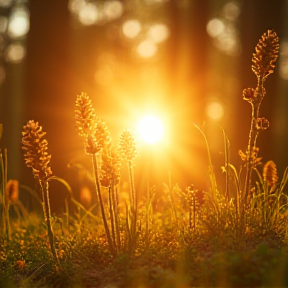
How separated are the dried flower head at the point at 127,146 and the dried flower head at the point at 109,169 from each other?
8 centimetres

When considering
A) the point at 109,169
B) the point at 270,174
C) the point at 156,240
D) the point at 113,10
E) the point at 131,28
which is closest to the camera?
the point at 109,169

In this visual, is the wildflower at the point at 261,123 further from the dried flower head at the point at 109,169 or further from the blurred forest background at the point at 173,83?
the dried flower head at the point at 109,169

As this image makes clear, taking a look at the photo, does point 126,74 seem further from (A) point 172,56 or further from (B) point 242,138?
(B) point 242,138

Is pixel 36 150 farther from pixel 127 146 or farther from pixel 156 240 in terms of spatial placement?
pixel 156 240

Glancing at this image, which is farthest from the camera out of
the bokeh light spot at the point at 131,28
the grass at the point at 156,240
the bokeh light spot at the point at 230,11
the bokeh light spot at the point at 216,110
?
the bokeh light spot at the point at 216,110

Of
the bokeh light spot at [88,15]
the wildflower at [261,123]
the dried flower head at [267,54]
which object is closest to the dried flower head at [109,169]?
the wildflower at [261,123]

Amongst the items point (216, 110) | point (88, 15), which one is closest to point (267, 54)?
point (88, 15)

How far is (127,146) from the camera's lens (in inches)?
134

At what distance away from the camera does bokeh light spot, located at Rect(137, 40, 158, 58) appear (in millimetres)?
22953

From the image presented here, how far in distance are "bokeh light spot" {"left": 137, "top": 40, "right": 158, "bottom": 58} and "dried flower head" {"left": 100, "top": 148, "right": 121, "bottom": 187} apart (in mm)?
20074

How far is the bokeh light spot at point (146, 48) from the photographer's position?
22953 mm

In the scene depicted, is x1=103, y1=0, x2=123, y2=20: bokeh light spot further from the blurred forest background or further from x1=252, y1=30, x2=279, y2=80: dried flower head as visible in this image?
x1=252, y1=30, x2=279, y2=80: dried flower head

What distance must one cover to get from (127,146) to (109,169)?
0.22 metres

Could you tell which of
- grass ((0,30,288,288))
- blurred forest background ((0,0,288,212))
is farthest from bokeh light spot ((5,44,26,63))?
grass ((0,30,288,288))
